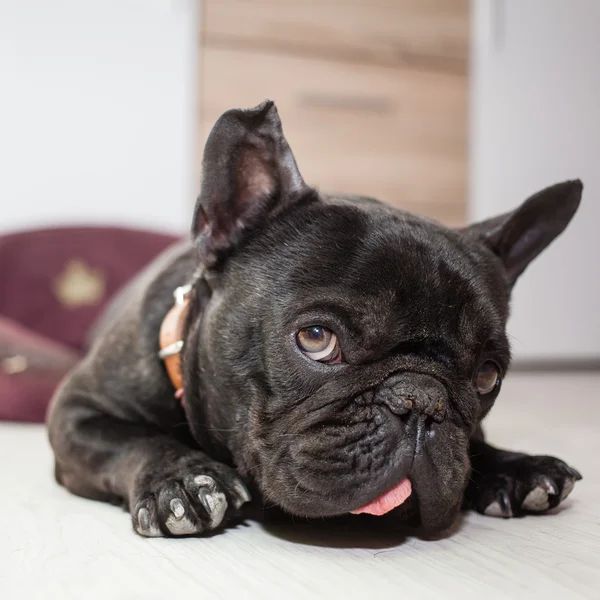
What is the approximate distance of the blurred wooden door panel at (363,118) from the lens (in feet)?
14.3

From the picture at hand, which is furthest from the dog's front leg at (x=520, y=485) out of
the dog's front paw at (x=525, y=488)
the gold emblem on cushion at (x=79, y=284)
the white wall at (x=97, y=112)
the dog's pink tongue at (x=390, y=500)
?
the white wall at (x=97, y=112)

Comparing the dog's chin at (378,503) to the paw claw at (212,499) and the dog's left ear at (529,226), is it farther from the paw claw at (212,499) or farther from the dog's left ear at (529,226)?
the dog's left ear at (529,226)

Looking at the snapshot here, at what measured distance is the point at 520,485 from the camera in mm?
1517

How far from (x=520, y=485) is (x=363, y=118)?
3501mm

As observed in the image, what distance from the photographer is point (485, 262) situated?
1.51 metres

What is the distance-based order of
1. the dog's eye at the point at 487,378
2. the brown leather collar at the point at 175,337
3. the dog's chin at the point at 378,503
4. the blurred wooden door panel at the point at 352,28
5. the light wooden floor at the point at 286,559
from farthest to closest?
the blurred wooden door panel at the point at 352,28 → the brown leather collar at the point at 175,337 → the dog's eye at the point at 487,378 → the dog's chin at the point at 378,503 → the light wooden floor at the point at 286,559

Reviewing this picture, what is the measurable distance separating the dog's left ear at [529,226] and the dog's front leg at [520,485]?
39cm

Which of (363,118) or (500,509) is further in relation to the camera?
(363,118)

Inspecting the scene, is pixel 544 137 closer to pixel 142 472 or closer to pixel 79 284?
pixel 79 284

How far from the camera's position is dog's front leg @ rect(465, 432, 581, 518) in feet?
4.93

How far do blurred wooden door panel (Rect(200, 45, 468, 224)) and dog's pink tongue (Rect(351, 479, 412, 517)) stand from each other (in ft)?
11.0

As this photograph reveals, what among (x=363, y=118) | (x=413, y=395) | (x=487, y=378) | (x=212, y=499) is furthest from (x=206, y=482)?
(x=363, y=118)

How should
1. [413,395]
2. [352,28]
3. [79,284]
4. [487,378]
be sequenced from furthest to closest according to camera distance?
[352,28] → [79,284] → [487,378] → [413,395]

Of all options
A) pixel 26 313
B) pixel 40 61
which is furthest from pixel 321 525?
pixel 40 61
